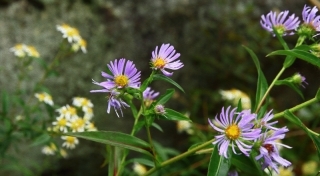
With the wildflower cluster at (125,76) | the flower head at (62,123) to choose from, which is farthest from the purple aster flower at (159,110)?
the flower head at (62,123)

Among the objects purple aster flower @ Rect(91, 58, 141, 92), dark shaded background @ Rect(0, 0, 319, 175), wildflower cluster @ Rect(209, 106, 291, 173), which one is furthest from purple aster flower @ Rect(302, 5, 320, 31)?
dark shaded background @ Rect(0, 0, 319, 175)

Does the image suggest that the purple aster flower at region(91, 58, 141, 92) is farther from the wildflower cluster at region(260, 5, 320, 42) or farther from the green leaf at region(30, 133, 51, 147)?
the green leaf at region(30, 133, 51, 147)

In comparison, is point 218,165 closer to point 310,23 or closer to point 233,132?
point 233,132

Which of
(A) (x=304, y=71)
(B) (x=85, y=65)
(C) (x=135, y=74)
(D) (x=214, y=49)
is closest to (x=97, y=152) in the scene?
(B) (x=85, y=65)

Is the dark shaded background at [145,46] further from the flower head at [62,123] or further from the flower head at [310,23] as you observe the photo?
the flower head at [310,23]

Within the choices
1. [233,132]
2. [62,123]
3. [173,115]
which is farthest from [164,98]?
[62,123]

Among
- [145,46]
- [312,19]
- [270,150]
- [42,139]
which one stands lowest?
[270,150]
